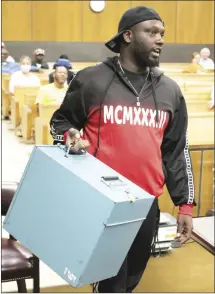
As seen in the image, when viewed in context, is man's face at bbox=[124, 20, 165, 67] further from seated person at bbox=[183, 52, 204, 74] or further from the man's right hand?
seated person at bbox=[183, 52, 204, 74]

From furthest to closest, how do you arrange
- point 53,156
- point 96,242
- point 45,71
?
point 45,71, point 53,156, point 96,242

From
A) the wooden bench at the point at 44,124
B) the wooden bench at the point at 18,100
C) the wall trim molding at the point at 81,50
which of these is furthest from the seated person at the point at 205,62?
the wooden bench at the point at 44,124

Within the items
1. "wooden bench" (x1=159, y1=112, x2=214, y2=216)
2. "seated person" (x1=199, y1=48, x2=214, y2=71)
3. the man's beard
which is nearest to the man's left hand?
the man's beard

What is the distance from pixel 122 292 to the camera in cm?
198

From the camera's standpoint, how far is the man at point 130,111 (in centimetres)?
179

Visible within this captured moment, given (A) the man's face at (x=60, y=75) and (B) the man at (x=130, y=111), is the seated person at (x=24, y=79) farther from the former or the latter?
(B) the man at (x=130, y=111)

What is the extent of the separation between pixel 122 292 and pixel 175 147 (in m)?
0.59

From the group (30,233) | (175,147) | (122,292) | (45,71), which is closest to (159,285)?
(122,292)

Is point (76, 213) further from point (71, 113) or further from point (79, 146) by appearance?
point (71, 113)

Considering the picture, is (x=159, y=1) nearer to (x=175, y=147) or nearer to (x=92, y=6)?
(x=92, y=6)

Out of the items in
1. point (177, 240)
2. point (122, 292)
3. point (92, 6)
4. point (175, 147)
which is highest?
point (92, 6)

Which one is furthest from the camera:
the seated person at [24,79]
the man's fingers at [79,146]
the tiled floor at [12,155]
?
the seated person at [24,79]

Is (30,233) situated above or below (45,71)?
below

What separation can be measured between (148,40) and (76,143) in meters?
0.43
